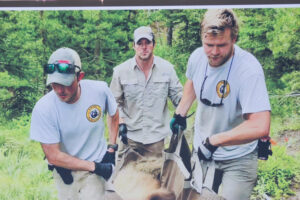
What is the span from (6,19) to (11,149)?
1196 millimetres

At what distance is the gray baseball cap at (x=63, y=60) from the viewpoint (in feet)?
10.9

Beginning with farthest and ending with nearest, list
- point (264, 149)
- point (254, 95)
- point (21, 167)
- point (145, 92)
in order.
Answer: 1. point (21, 167)
2. point (145, 92)
3. point (264, 149)
4. point (254, 95)

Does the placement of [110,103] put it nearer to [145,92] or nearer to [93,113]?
[93,113]

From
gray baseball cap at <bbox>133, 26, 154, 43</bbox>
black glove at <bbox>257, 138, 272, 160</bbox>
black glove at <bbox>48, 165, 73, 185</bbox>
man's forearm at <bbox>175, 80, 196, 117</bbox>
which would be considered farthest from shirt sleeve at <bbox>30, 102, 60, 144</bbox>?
black glove at <bbox>257, 138, 272, 160</bbox>

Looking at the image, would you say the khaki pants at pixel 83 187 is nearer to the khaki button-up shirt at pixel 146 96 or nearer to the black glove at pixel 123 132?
the black glove at pixel 123 132

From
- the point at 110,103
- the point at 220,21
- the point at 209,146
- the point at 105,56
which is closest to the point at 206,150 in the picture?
the point at 209,146

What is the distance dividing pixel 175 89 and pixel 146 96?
0.87 ft

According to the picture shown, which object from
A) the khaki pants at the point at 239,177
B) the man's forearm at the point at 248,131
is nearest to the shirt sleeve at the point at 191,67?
the man's forearm at the point at 248,131

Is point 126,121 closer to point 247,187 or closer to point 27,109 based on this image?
point 27,109

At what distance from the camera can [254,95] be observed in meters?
3.17

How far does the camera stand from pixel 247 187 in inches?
131

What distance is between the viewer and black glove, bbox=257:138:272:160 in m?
3.28

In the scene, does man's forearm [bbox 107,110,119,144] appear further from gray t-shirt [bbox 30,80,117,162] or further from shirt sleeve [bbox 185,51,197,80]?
shirt sleeve [bbox 185,51,197,80]

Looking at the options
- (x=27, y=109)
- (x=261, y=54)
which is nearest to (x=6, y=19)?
(x=27, y=109)
